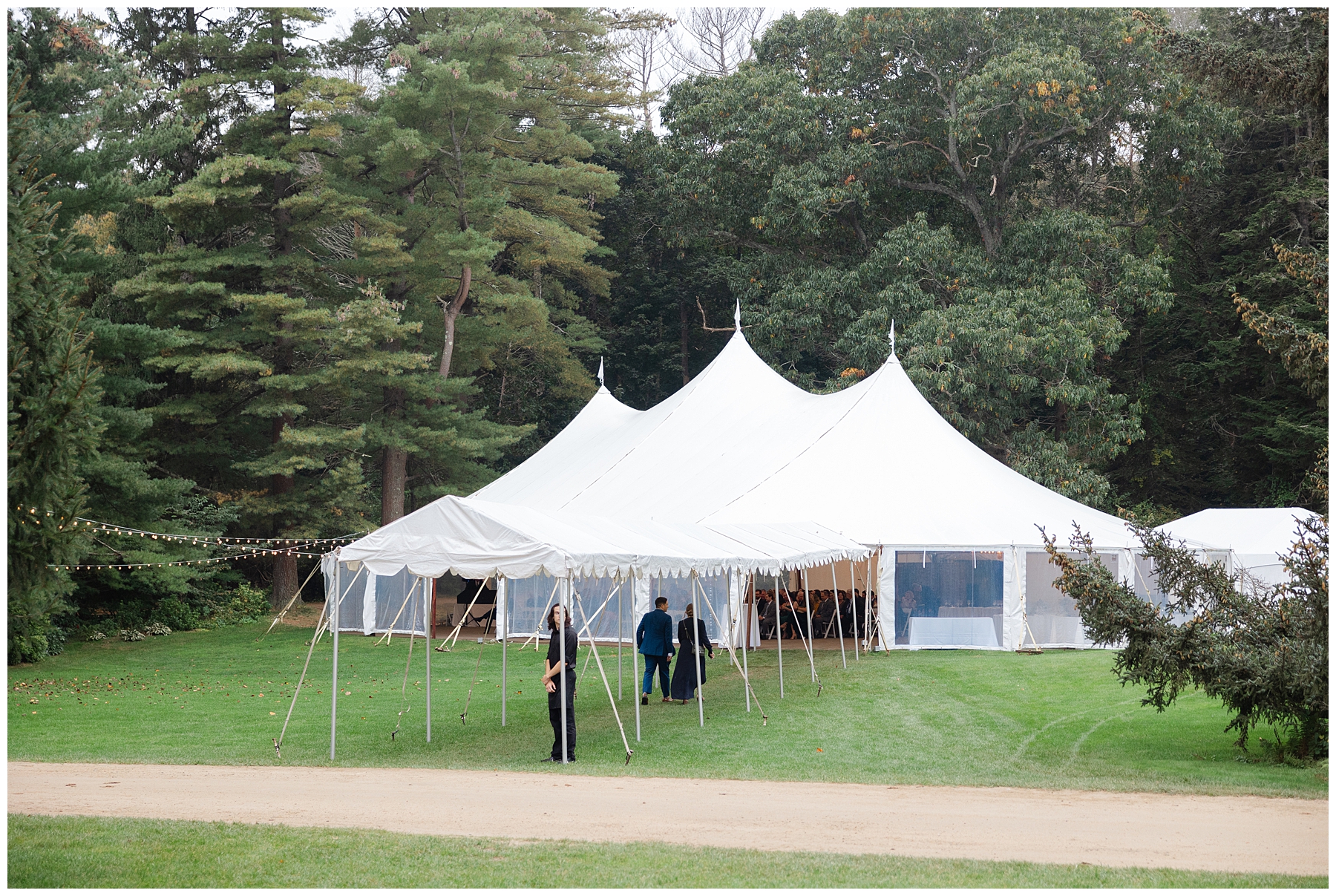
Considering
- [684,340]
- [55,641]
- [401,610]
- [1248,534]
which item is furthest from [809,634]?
[684,340]

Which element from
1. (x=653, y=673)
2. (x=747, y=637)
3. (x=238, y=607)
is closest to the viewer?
(x=653, y=673)

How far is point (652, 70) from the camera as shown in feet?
138

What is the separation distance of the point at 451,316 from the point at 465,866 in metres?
22.2

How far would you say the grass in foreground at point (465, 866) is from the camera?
6109 mm

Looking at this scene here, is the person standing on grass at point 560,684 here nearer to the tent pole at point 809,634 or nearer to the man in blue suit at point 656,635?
the man in blue suit at point 656,635

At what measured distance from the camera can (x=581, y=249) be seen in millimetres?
28844

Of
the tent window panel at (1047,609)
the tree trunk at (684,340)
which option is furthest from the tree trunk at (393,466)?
the tent window panel at (1047,609)

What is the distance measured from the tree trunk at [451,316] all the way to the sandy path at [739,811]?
61.1 feet

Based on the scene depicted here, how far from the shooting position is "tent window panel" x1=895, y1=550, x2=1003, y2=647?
18.2m

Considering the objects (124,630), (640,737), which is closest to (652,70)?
(124,630)

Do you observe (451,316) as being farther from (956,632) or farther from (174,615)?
(956,632)

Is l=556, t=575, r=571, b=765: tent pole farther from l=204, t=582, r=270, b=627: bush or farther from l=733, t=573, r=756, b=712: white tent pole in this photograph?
l=204, t=582, r=270, b=627: bush

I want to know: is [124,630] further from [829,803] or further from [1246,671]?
[1246,671]

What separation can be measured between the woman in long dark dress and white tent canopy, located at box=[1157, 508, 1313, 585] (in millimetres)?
10223
